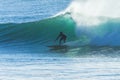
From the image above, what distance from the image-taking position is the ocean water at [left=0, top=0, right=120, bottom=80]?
717 inches

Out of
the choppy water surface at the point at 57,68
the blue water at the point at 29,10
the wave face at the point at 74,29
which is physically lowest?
the choppy water surface at the point at 57,68

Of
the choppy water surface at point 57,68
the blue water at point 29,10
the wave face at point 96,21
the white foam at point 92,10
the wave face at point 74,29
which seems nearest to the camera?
the choppy water surface at point 57,68

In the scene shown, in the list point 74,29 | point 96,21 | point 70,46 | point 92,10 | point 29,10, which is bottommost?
point 70,46

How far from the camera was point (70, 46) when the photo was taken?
85.8 feet

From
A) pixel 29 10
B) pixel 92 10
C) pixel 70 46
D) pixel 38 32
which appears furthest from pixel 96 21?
pixel 29 10

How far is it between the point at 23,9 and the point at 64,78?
34.1m

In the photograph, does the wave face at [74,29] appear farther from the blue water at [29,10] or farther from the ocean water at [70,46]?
the blue water at [29,10]

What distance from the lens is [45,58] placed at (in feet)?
72.1

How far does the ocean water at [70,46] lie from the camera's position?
18.2 m

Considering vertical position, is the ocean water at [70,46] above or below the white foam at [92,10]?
below

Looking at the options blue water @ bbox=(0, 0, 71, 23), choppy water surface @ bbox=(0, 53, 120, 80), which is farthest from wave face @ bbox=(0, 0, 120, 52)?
blue water @ bbox=(0, 0, 71, 23)

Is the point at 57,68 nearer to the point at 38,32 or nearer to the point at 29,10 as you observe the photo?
the point at 38,32

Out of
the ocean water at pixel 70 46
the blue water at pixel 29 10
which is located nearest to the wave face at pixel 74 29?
the ocean water at pixel 70 46

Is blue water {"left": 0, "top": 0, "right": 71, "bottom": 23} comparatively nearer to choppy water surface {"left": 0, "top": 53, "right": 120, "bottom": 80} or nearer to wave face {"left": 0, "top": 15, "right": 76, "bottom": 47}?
wave face {"left": 0, "top": 15, "right": 76, "bottom": 47}
